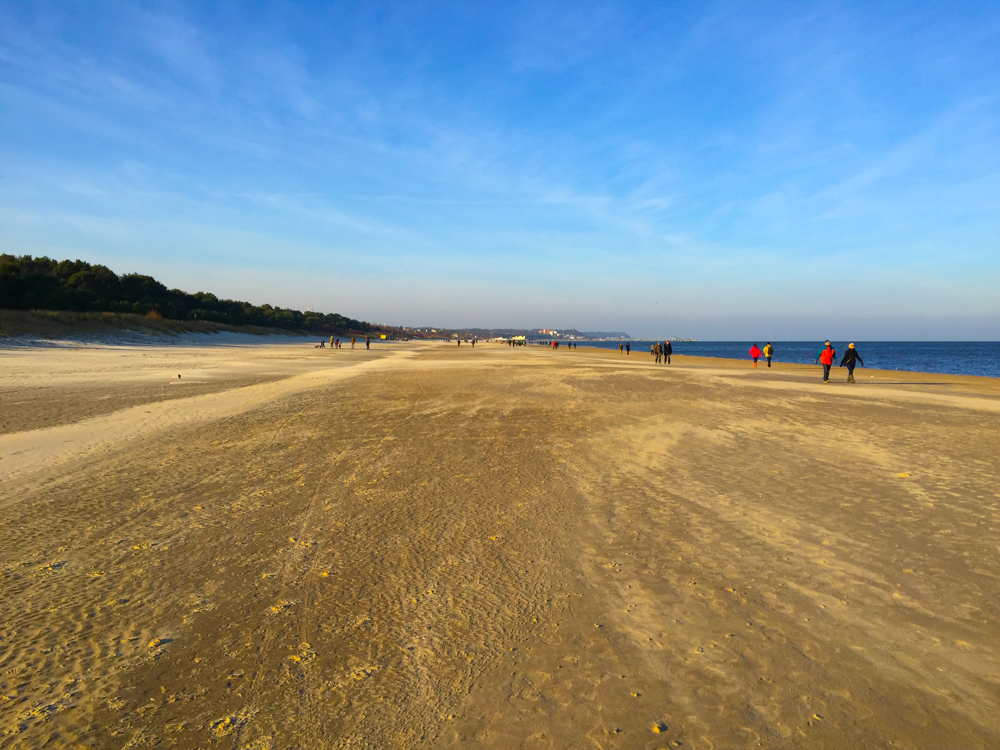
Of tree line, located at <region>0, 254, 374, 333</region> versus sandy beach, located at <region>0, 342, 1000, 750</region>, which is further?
tree line, located at <region>0, 254, 374, 333</region>

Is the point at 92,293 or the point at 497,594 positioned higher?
the point at 92,293

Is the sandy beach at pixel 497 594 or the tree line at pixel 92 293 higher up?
the tree line at pixel 92 293

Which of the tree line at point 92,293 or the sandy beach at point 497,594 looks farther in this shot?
the tree line at point 92,293

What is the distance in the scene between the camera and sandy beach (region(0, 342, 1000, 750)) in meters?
2.70

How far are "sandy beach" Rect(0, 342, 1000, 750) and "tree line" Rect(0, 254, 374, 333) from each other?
5321 cm

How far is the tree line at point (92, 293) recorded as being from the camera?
48.7m

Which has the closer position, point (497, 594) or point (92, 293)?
point (497, 594)

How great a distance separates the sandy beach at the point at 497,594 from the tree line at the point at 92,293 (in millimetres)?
53206

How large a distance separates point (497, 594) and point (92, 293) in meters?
67.8

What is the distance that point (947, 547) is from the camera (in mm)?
4871

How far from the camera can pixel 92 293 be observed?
55812mm

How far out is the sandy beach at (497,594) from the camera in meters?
2.70

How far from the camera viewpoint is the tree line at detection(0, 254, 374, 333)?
160 feet

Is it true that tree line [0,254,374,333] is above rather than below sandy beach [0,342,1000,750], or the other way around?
above
